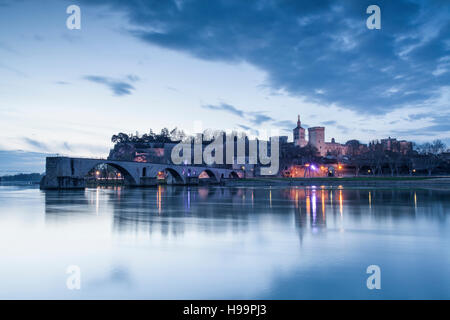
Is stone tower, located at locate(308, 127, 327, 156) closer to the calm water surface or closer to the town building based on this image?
the town building

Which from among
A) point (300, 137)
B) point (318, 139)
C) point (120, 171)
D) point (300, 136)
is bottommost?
point (120, 171)

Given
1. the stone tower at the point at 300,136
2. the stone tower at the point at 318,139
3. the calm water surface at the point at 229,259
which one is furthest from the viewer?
the stone tower at the point at 300,136

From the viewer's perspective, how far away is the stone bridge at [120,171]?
162 ft

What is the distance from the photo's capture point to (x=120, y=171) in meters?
69.2

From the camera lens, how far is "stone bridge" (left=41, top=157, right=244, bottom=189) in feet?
162

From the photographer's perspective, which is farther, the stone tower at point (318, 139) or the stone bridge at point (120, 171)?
the stone tower at point (318, 139)

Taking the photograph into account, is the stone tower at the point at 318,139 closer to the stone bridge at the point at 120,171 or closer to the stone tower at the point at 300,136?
the stone tower at the point at 300,136

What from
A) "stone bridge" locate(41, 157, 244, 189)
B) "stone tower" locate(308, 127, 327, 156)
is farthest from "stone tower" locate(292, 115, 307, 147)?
"stone bridge" locate(41, 157, 244, 189)

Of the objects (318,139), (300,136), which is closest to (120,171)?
(300,136)

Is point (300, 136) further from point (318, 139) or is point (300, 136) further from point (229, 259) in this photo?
point (229, 259)

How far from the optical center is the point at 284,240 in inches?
424

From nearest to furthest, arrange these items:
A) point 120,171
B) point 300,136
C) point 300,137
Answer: point 120,171 < point 300,136 < point 300,137

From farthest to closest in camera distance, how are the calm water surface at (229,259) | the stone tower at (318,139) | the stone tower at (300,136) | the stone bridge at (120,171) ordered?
the stone tower at (300,136), the stone tower at (318,139), the stone bridge at (120,171), the calm water surface at (229,259)

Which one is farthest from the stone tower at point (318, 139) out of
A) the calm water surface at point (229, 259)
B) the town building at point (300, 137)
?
the calm water surface at point (229, 259)
